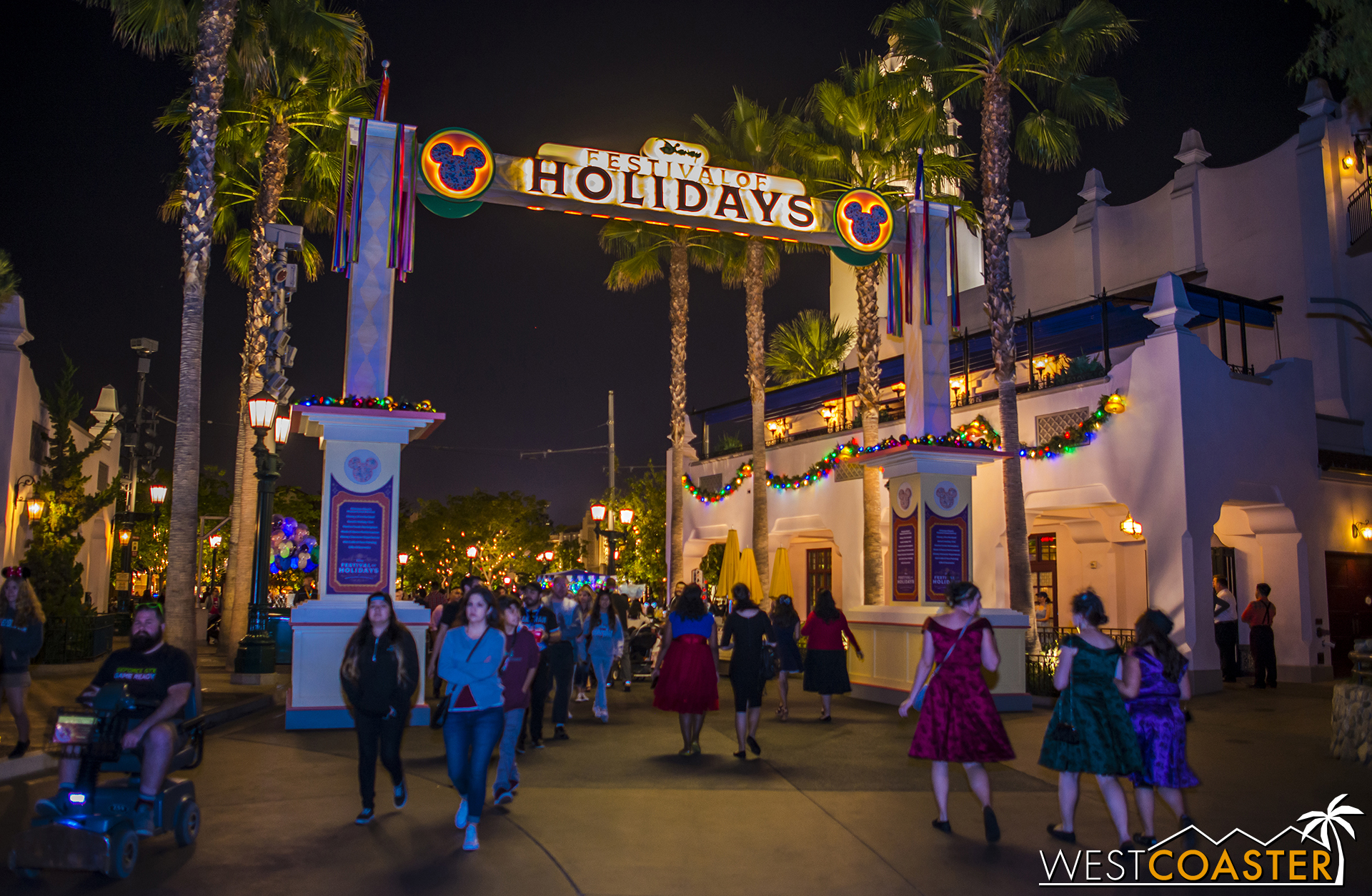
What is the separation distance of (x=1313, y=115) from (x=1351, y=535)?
1025 cm

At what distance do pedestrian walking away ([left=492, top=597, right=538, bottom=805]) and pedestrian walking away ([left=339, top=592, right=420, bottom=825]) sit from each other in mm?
738

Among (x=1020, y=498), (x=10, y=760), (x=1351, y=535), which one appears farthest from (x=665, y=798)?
(x=1351, y=535)

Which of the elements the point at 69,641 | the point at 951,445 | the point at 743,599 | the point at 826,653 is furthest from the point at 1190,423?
the point at 69,641

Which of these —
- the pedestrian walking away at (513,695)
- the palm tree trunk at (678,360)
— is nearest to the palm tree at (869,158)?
the palm tree trunk at (678,360)

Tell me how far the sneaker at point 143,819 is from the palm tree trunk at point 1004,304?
547 inches

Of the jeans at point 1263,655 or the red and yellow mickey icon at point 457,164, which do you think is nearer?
the red and yellow mickey icon at point 457,164

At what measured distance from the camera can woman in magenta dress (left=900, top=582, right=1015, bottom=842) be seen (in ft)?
22.9

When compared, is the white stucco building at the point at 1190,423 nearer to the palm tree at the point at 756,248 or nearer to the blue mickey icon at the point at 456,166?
the palm tree at the point at 756,248

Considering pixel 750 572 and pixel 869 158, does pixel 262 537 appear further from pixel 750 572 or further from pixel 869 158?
pixel 869 158

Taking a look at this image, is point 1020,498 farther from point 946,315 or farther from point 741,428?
point 741,428

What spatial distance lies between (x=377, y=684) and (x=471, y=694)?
2.65 feet

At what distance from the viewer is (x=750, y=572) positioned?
79.5 ft

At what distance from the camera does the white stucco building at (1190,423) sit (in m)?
18.3

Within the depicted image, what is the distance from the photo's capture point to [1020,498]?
17750 mm
